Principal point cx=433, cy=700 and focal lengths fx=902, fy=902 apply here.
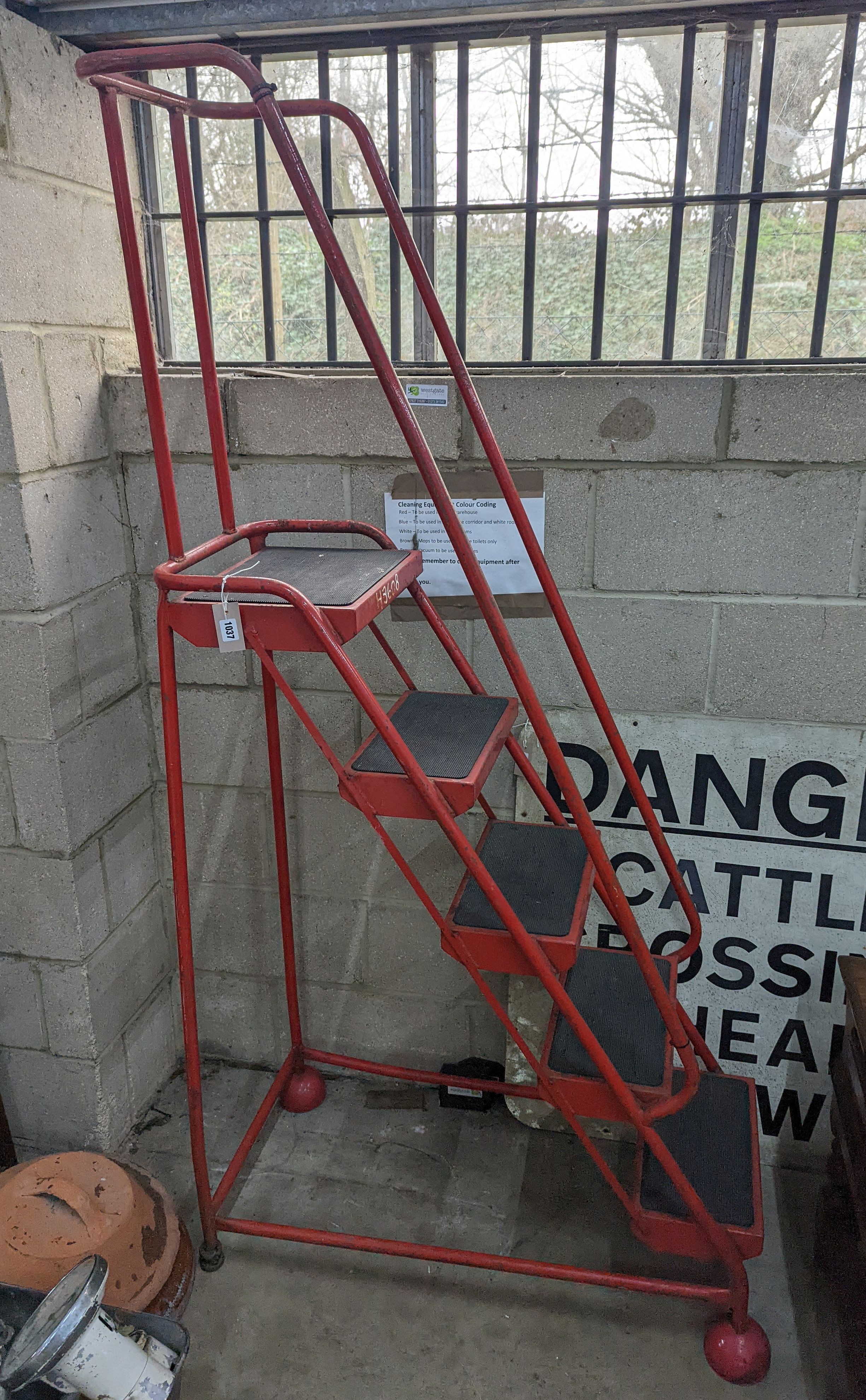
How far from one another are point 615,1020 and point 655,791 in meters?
0.48

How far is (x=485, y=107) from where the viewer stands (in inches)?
74.0

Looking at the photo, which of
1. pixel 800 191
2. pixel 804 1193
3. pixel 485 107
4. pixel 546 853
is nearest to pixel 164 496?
pixel 546 853

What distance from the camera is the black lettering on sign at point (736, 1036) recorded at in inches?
77.9

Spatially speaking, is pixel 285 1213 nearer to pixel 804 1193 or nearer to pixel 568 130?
pixel 804 1193

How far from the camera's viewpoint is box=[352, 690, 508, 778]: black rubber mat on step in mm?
1378

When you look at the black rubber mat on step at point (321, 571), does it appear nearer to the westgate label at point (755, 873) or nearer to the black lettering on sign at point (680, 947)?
the westgate label at point (755, 873)

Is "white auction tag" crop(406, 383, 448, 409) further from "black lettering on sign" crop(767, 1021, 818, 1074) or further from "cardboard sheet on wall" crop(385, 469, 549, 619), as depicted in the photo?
"black lettering on sign" crop(767, 1021, 818, 1074)

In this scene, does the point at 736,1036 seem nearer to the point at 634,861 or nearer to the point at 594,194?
the point at 634,861

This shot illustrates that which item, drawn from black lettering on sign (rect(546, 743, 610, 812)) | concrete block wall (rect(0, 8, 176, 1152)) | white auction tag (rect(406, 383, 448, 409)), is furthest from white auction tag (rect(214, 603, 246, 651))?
black lettering on sign (rect(546, 743, 610, 812))

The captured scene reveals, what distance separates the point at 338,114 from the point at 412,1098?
206 cm

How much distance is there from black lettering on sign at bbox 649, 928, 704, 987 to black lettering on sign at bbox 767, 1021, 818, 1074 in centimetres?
23


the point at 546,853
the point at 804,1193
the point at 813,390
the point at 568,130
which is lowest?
the point at 804,1193

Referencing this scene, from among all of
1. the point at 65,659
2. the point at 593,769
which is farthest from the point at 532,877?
the point at 65,659

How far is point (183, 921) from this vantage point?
1570mm
